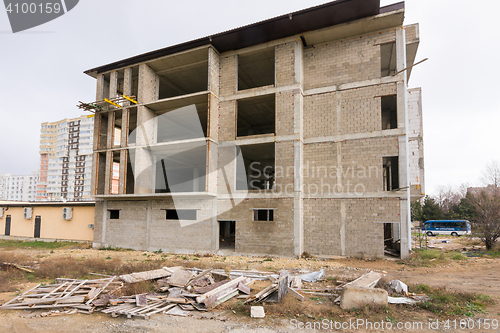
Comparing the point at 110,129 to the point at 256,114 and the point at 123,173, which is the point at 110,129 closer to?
the point at 123,173

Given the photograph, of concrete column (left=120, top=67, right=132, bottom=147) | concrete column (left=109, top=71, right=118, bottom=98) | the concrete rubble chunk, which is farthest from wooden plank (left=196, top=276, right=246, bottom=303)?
concrete column (left=109, top=71, right=118, bottom=98)

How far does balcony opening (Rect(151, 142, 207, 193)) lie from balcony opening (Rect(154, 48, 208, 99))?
223 inches

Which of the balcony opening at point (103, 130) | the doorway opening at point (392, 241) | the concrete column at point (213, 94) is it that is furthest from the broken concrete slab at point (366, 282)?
the balcony opening at point (103, 130)

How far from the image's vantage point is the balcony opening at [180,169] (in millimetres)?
19702

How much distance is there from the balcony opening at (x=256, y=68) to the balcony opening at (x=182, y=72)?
2.57m

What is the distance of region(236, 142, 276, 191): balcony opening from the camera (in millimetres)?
20750

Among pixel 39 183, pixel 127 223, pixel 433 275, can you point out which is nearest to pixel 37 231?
pixel 127 223

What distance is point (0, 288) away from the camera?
876 cm

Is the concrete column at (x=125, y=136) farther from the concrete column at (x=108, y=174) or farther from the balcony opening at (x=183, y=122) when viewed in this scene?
the balcony opening at (x=183, y=122)

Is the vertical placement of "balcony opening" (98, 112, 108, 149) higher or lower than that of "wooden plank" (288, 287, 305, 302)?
higher

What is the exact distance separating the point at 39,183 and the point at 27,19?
105986mm

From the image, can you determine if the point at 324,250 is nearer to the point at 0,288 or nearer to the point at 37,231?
the point at 0,288

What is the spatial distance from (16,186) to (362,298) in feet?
538

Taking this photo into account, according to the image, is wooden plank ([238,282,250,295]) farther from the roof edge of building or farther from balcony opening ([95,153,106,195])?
balcony opening ([95,153,106,195])
